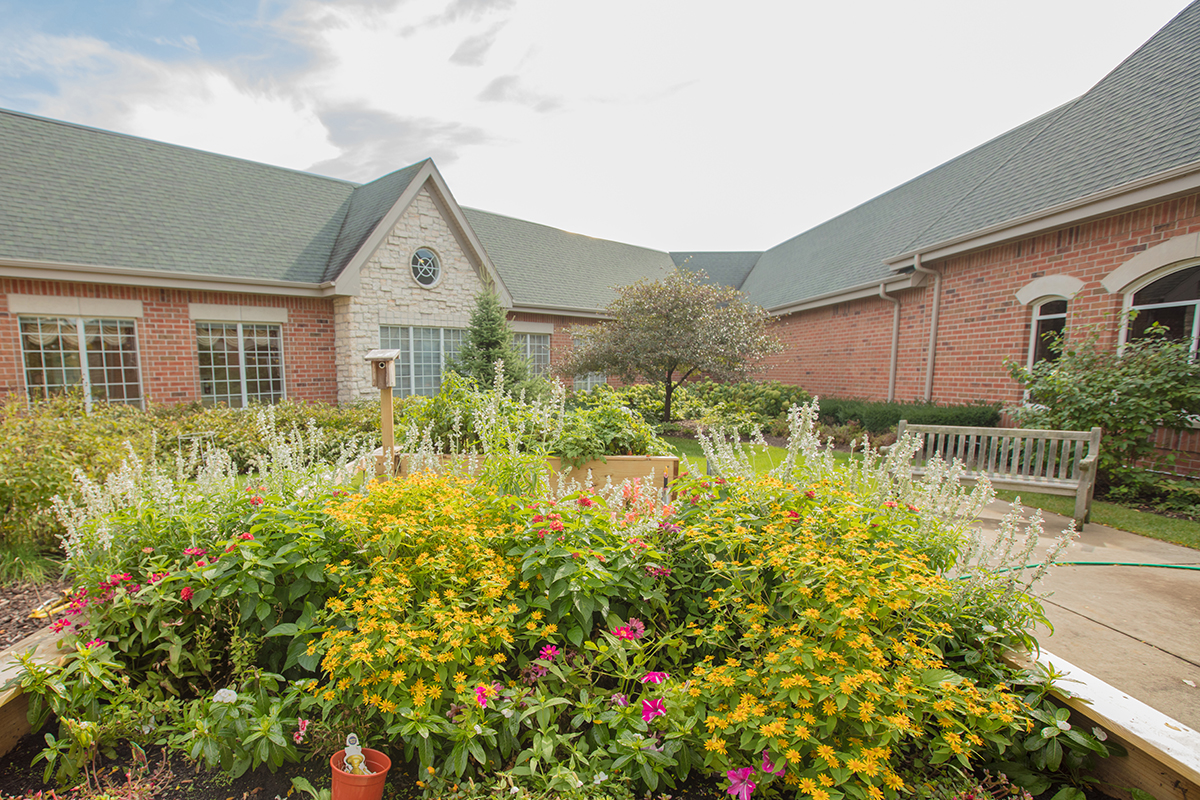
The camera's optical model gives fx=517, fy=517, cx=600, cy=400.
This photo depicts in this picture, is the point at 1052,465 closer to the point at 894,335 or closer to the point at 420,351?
the point at 894,335

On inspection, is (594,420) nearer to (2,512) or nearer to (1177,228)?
(2,512)

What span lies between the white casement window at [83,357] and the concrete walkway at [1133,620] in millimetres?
12073

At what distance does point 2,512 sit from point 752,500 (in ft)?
17.5

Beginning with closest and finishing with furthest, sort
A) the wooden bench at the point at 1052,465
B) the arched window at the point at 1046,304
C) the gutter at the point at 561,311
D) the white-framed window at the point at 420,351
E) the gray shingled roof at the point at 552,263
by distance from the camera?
the wooden bench at the point at 1052,465 < the arched window at the point at 1046,304 < the white-framed window at the point at 420,351 < the gutter at the point at 561,311 < the gray shingled roof at the point at 552,263

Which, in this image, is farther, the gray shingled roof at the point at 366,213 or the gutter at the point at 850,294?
the gray shingled roof at the point at 366,213

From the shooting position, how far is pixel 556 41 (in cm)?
484

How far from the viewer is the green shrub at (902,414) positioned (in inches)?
346

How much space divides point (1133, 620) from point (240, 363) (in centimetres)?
1290

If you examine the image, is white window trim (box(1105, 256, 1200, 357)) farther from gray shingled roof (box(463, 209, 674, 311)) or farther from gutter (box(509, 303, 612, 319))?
gray shingled roof (box(463, 209, 674, 311))

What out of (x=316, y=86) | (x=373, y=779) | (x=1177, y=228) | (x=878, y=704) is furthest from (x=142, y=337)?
(x=1177, y=228)

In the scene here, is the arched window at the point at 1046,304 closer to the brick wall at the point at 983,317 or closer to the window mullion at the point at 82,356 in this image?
the brick wall at the point at 983,317

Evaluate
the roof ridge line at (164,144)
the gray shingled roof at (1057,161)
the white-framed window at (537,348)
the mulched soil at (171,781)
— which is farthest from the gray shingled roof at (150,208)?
the gray shingled roof at (1057,161)

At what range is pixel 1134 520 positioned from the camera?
5.28 m

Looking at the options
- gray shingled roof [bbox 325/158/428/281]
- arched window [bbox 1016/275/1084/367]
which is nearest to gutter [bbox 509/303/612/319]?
gray shingled roof [bbox 325/158/428/281]
